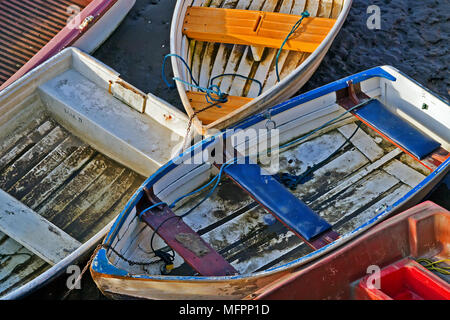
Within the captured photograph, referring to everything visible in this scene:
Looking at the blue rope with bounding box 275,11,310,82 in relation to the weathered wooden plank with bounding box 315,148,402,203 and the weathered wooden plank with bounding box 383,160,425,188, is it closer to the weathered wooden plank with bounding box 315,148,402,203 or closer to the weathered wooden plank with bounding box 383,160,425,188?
the weathered wooden plank with bounding box 315,148,402,203

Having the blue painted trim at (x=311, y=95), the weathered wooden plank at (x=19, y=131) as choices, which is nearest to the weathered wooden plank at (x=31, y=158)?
the weathered wooden plank at (x=19, y=131)

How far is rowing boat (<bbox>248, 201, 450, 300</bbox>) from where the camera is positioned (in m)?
5.28

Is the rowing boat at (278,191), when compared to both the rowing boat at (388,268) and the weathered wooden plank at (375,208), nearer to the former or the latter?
the weathered wooden plank at (375,208)

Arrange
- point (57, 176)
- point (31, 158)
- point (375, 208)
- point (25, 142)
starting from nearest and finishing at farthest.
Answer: point (375, 208) < point (57, 176) < point (31, 158) < point (25, 142)

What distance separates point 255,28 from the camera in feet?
25.0

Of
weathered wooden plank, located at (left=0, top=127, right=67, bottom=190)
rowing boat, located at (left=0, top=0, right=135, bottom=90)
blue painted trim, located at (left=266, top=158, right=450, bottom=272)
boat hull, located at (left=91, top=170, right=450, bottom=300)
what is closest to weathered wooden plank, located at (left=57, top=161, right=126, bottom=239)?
weathered wooden plank, located at (left=0, top=127, right=67, bottom=190)

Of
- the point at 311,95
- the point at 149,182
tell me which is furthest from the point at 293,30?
the point at 149,182

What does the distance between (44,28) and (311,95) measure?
3429 mm

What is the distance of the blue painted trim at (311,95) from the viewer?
660 centimetres

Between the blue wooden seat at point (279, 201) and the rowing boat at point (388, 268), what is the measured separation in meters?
0.47

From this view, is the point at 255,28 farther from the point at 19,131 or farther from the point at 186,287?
the point at 186,287

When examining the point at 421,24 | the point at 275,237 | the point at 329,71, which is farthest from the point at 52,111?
the point at 421,24

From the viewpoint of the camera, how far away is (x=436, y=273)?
223 inches

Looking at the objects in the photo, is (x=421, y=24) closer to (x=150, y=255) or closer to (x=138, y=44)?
(x=138, y=44)
